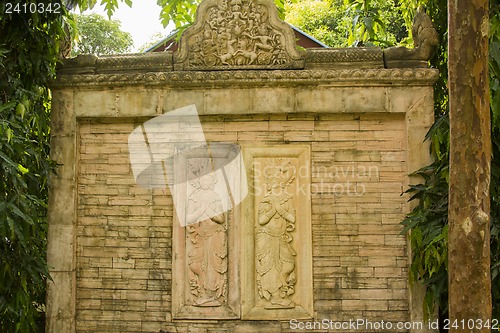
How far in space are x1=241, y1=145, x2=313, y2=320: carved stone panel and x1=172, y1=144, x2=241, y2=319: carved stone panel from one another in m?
0.15

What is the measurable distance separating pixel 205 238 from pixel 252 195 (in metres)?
0.63

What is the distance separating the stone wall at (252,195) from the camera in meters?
6.13

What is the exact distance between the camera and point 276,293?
6.11m

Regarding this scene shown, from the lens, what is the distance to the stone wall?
613cm

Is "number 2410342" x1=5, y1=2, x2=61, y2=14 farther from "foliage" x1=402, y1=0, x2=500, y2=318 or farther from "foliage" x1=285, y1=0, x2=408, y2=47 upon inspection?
"foliage" x1=285, y1=0, x2=408, y2=47

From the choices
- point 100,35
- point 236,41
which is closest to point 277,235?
point 236,41

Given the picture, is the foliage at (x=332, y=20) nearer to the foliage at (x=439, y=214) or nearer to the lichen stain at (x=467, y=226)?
the foliage at (x=439, y=214)

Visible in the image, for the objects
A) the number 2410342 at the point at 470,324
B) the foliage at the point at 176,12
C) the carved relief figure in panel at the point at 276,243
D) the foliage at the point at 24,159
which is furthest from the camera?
the foliage at the point at 176,12

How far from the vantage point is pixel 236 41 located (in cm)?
634

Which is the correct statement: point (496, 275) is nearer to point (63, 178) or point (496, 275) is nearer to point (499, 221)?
point (499, 221)

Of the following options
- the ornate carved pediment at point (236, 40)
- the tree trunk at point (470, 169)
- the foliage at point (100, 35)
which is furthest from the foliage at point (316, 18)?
the tree trunk at point (470, 169)

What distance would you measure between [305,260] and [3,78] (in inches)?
134

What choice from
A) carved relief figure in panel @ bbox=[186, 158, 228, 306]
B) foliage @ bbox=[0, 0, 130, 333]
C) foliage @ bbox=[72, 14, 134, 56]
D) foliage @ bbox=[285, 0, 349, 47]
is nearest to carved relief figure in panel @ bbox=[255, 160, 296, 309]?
carved relief figure in panel @ bbox=[186, 158, 228, 306]

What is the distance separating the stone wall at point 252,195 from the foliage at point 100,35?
13.2 m
